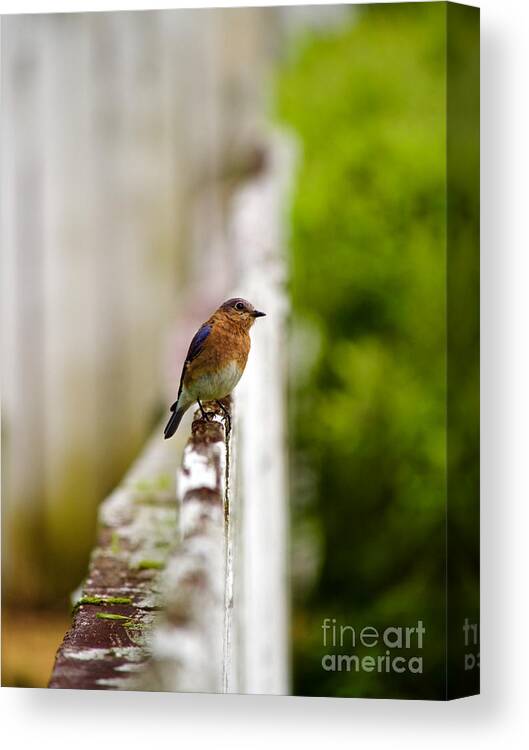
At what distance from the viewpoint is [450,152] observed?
130 inches

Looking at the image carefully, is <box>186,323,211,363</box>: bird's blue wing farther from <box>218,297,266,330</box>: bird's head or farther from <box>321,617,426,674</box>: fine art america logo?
<box>321,617,426,674</box>: fine art america logo

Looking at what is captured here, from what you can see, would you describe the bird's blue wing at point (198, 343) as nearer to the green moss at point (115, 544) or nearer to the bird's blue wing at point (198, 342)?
the bird's blue wing at point (198, 342)

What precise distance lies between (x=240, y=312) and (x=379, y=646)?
3.01 ft

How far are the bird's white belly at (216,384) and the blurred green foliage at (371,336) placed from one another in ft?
1.56

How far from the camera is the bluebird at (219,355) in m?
3.22

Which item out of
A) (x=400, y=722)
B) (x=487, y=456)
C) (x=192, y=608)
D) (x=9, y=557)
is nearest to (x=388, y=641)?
(x=400, y=722)

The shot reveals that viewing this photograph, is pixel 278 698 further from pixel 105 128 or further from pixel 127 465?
pixel 105 128

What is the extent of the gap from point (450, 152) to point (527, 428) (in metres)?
0.71

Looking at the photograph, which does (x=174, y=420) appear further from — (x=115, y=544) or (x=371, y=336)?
(x=371, y=336)

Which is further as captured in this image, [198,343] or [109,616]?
[198,343]

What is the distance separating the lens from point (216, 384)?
10.5 ft

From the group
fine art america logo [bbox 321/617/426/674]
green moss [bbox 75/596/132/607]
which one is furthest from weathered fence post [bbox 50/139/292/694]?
fine art america logo [bbox 321/617/426/674]

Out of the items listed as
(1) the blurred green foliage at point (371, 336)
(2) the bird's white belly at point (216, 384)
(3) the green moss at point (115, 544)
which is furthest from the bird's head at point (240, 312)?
(3) the green moss at point (115, 544)

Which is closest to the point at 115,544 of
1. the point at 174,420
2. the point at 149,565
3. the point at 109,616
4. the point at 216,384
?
the point at 149,565
